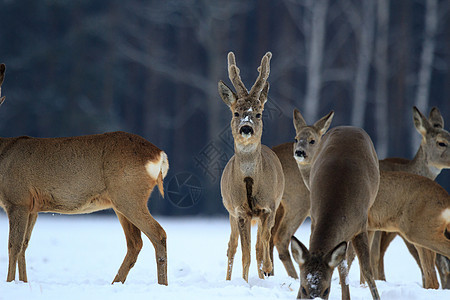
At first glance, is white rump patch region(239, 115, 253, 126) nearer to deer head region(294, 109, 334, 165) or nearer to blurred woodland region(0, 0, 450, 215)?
deer head region(294, 109, 334, 165)

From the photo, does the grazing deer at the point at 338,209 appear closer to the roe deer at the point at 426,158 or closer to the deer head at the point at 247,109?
the deer head at the point at 247,109

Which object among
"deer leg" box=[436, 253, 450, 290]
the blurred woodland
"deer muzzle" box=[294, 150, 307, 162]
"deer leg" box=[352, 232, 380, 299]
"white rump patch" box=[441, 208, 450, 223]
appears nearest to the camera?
"deer leg" box=[352, 232, 380, 299]

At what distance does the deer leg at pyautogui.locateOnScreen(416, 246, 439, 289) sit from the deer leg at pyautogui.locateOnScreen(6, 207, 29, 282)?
4.96 meters

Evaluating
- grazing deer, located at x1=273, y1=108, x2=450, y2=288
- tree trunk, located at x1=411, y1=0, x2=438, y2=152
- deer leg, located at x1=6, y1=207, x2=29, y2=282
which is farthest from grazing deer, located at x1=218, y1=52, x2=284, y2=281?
tree trunk, located at x1=411, y1=0, x2=438, y2=152

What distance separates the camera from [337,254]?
5832 millimetres

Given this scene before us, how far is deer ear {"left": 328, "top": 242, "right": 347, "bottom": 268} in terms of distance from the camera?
581 centimetres

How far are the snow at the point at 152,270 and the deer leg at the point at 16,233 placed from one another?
15.3 inches

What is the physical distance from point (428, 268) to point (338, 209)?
10.6 feet

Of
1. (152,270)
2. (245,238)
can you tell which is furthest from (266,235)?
(152,270)

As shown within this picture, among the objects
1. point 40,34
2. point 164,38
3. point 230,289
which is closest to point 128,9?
point 164,38

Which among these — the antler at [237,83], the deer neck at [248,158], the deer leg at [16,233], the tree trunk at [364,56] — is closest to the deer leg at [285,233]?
the deer neck at [248,158]

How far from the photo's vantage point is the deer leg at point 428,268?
889 centimetres

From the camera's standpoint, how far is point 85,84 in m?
24.8

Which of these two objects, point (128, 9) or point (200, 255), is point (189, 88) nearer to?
point (128, 9)
